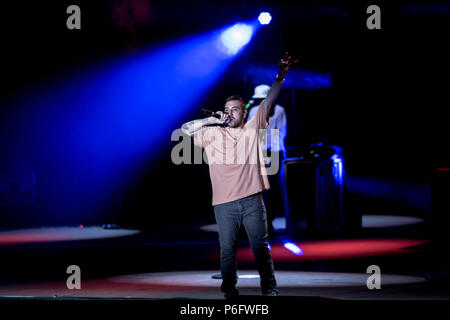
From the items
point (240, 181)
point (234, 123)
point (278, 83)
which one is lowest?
point (240, 181)

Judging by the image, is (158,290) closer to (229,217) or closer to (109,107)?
(229,217)

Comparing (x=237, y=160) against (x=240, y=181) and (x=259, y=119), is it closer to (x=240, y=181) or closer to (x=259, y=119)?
(x=240, y=181)

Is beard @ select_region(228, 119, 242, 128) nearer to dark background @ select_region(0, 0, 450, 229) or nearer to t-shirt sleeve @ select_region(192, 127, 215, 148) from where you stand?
t-shirt sleeve @ select_region(192, 127, 215, 148)

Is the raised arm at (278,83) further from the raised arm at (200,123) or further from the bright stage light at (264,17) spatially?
the bright stage light at (264,17)

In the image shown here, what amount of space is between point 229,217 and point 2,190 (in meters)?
11.5

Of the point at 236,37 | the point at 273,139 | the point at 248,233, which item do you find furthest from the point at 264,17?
the point at 248,233

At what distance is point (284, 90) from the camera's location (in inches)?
744

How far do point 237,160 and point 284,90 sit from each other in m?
11.5

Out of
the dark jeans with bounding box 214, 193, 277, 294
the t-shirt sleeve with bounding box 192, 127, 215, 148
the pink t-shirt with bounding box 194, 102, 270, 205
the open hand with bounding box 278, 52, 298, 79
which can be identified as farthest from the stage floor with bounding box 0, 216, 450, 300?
the open hand with bounding box 278, 52, 298, 79

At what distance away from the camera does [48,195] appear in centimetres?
1836

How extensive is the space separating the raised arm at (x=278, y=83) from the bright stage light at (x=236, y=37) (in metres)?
9.69

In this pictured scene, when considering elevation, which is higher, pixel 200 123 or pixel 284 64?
pixel 284 64

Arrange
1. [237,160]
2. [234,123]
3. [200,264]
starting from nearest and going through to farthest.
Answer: [237,160]
[234,123]
[200,264]

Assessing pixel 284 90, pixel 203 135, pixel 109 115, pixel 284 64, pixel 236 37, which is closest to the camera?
pixel 284 64
